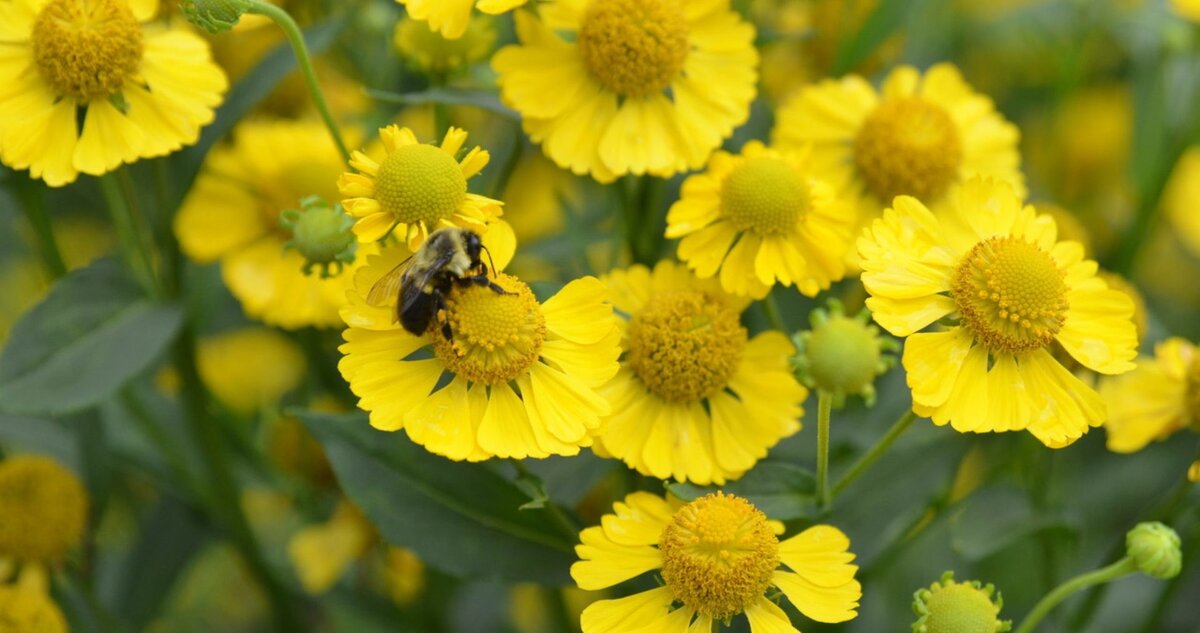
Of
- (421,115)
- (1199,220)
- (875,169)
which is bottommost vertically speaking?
(1199,220)

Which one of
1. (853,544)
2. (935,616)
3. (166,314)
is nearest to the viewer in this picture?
(935,616)

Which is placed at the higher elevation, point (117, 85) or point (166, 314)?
point (117, 85)

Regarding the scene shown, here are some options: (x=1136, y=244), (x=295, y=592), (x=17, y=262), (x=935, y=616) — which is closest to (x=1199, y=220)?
(x=1136, y=244)

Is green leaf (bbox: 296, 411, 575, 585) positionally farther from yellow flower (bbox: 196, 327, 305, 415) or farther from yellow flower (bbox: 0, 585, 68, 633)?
yellow flower (bbox: 196, 327, 305, 415)

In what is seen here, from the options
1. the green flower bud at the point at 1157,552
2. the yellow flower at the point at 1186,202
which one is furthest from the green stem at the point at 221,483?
the yellow flower at the point at 1186,202

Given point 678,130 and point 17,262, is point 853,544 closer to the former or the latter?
point 678,130

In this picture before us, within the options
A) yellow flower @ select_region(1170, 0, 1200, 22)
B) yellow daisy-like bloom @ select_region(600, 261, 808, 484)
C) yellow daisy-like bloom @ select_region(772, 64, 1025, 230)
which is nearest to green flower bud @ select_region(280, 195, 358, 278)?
yellow daisy-like bloom @ select_region(600, 261, 808, 484)
